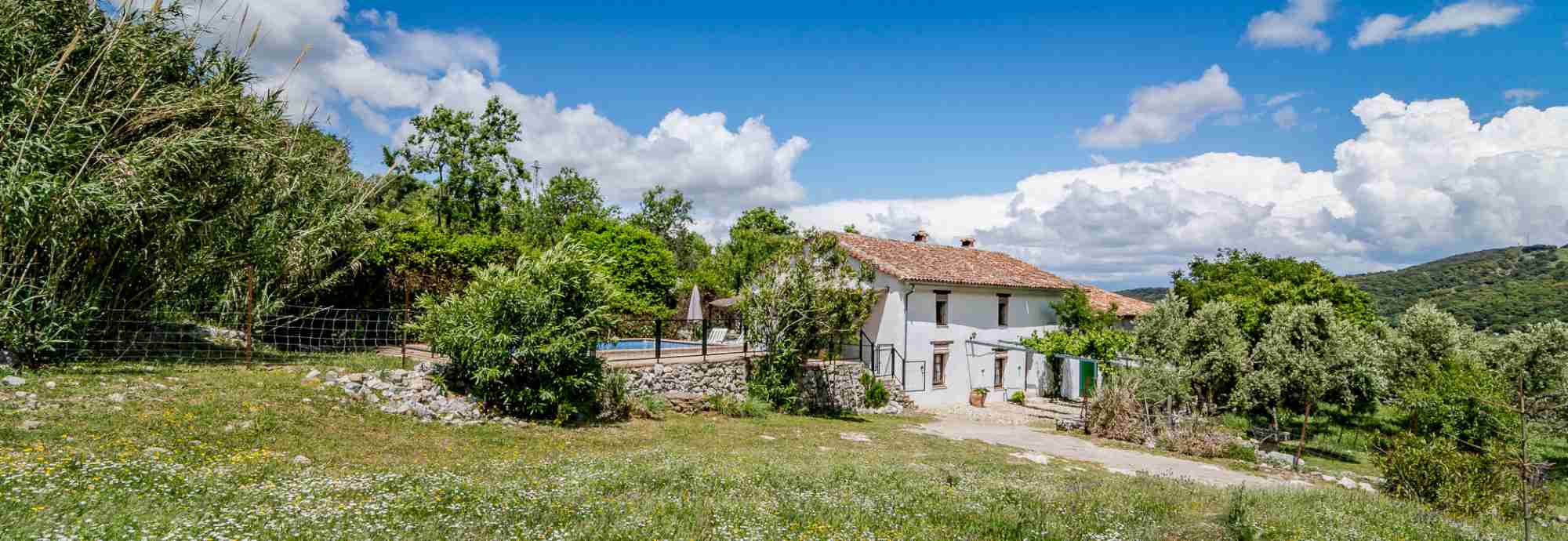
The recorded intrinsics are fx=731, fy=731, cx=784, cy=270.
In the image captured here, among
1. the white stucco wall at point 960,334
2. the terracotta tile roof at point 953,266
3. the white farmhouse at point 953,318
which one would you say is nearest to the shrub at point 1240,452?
the white farmhouse at point 953,318

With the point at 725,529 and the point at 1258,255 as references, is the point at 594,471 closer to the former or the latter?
the point at 725,529

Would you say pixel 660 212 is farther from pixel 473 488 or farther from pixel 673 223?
pixel 473 488

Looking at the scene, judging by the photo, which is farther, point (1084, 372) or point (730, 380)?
point (1084, 372)

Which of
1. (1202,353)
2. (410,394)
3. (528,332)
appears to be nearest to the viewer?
(410,394)

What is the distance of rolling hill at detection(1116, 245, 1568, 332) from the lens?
41250 mm

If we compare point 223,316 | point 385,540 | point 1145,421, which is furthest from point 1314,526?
point 223,316

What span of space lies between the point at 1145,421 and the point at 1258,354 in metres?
3.32

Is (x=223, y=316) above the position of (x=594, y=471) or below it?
above

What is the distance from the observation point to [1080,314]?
31562 mm

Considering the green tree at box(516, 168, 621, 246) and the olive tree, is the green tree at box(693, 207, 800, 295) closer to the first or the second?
the green tree at box(516, 168, 621, 246)

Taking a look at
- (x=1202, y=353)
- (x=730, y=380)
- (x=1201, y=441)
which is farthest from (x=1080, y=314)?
(x=730, y=380)

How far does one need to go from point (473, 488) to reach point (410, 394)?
6000 millimetres

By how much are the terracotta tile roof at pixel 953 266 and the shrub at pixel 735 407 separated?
7.41 meters

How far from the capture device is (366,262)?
20641mm
